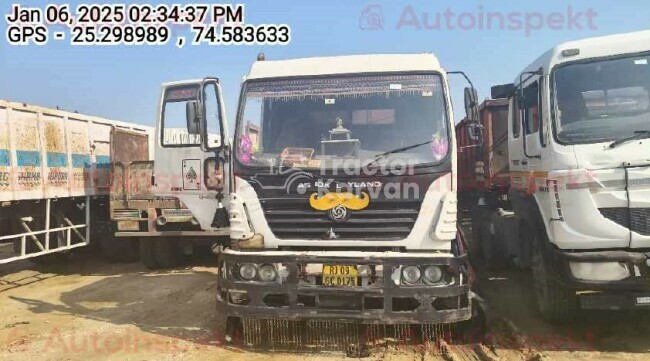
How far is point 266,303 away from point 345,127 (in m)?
1.65

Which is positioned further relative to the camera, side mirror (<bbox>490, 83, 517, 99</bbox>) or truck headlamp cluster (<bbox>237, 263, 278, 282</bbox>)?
side mirror (<bbox>490, 83, 517, 99</bbox>)

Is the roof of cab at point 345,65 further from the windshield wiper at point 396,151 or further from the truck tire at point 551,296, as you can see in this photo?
the truck tire at point 551,296

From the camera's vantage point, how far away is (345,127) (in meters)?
4.39

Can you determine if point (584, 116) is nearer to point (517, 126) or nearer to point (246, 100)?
point (517, 126)

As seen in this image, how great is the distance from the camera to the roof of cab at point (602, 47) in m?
4.35

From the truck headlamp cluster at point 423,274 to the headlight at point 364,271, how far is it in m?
0.27

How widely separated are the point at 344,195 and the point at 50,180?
5.95 m

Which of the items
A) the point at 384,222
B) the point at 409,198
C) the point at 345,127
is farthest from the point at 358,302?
the point at 345,127

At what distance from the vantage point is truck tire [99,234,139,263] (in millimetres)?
8891

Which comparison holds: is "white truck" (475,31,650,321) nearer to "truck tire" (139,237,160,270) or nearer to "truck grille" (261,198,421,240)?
"truck grille" (261,198,421,240)

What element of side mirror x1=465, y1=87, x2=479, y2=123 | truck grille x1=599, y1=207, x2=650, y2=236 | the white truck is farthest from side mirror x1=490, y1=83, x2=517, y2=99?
truck grille x1=599, y1=207, x2=650, y2=236

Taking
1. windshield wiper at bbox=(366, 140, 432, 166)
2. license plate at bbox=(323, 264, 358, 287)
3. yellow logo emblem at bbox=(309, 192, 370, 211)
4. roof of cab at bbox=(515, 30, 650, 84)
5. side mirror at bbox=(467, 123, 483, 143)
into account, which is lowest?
license plate at bbox=(323, 264, 358, 287)

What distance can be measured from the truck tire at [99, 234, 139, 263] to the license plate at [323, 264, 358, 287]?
6.04 m

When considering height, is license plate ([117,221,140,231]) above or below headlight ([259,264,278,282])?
above
